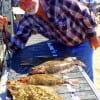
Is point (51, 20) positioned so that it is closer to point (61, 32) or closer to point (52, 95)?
point (61, 32)

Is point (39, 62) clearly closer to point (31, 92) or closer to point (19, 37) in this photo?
point (19, 37)

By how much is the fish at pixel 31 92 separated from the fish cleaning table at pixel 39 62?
7cm

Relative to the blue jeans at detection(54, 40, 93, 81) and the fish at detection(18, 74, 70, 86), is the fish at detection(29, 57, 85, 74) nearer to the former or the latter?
the fish at detection(18, 74, 70, 86)

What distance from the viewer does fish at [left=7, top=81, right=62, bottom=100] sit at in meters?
3.32

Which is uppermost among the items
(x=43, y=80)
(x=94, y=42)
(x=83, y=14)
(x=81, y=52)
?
(x=83, y=14)

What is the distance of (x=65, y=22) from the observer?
4.66m

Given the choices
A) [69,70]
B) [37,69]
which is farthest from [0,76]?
[69,70]

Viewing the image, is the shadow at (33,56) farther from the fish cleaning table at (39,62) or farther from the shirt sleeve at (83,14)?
the shirt sleeve at (83,14)

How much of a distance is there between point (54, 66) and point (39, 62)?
46cm

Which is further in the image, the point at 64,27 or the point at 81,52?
the point at 81,52

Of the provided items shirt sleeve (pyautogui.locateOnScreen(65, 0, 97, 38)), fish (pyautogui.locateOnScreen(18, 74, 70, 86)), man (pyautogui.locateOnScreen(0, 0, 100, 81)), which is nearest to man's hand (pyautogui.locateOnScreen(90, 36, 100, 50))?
man (pyautogui.locateOnScreen(0, 0, 100, 81))

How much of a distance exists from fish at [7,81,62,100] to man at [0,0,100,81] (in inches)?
43.6

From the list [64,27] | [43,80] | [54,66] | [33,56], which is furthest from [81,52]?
[43,80]

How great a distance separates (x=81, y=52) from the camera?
4.99 meters
